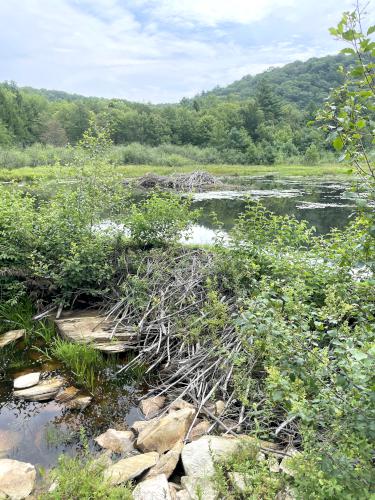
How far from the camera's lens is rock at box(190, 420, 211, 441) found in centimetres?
407

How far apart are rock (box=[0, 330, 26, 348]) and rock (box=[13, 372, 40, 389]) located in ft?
3.14

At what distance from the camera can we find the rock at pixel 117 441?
4125 millimetres

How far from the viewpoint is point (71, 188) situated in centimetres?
884

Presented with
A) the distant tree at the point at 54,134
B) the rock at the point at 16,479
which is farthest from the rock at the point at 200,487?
the distant tree at the point at 54,134

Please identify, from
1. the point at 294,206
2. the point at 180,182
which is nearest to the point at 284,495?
the point at 294,206

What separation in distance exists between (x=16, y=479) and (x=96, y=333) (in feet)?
9.06

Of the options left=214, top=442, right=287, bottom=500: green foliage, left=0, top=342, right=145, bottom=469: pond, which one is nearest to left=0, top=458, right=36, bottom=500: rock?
left=0, top=342, right=145, bottom=469: pond

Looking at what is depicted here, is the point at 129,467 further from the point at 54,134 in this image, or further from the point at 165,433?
the point at 54,134

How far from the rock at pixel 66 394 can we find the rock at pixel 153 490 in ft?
7.07

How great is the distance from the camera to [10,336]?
253 inches

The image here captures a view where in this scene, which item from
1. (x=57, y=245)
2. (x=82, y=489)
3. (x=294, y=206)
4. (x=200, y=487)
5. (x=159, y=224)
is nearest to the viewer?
(x=82, y=489)

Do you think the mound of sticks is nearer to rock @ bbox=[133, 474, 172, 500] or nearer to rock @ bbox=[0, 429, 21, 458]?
rock @ bbox=[133, 474, 172, 500]

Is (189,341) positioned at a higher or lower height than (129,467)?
higher

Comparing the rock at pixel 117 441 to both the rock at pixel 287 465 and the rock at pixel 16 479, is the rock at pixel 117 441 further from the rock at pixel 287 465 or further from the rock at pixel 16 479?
the rock at pixel 287 465
